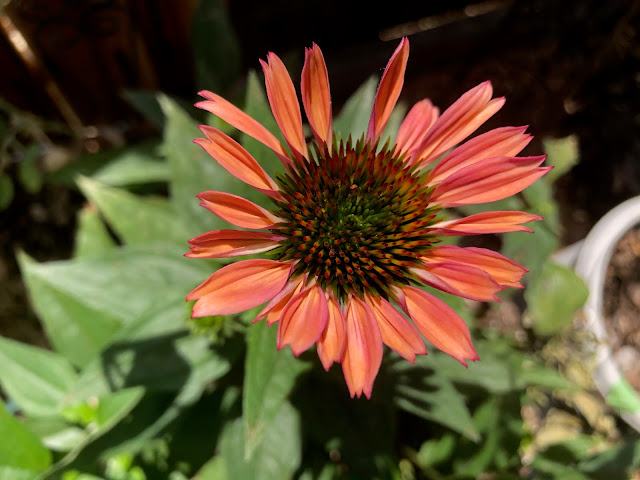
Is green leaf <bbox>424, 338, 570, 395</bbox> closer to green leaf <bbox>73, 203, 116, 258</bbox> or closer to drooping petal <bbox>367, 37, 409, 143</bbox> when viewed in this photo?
drooping petal <bbox>367, 37, 409, 143</bbox>

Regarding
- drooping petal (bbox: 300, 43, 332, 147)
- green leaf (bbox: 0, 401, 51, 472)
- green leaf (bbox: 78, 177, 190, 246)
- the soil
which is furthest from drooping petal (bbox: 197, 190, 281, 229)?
the soil

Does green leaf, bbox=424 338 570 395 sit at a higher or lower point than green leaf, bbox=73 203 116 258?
lower

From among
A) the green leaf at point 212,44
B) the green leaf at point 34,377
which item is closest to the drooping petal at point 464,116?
the green leaf at point 212,44

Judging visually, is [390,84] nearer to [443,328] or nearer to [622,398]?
[443,328]

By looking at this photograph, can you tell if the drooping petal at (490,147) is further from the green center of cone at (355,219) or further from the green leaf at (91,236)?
the green leaf at (91,236)

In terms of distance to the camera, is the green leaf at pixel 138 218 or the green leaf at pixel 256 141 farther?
the green leaf at pixel 138 218

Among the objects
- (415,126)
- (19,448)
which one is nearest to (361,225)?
(415,126)
